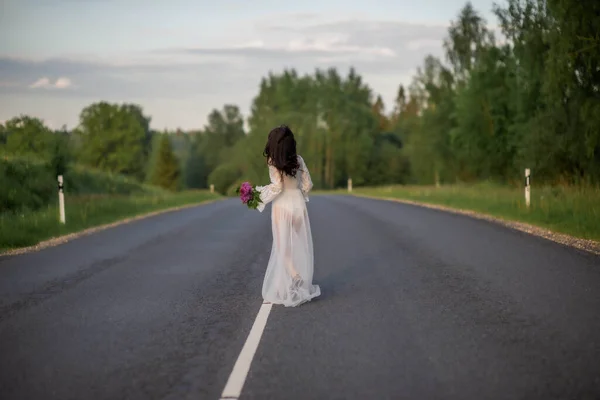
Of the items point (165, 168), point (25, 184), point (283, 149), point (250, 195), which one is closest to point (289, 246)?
point (250, 195)

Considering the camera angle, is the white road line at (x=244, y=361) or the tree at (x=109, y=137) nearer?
the white road line at (x=244, y=361)

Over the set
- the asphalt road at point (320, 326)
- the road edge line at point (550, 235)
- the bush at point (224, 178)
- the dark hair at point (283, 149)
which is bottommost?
the bush at point (224, 178)

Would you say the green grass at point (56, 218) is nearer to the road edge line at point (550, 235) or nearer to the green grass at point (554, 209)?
the road edge line at point (550, 235)

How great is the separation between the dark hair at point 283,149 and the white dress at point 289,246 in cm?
14

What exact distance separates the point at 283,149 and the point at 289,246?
1108mm

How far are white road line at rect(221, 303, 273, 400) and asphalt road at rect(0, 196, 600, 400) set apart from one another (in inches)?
2.5

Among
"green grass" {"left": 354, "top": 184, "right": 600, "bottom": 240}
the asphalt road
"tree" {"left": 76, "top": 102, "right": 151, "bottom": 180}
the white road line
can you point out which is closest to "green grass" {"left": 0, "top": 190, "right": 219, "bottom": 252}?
the asphalt road

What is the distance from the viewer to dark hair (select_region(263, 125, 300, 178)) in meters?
8.34

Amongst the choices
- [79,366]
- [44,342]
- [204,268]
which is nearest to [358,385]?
[79,366]

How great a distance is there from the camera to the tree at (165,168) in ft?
303

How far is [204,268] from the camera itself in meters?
11.4

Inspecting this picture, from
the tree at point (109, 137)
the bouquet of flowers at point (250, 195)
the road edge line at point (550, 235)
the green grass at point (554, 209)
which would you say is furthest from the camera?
the tree at point (109, 137)

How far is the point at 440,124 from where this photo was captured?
64.2 metres

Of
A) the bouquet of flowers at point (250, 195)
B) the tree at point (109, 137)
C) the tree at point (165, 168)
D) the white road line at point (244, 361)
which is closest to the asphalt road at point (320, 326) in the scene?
the white road line at point (244, 361)
